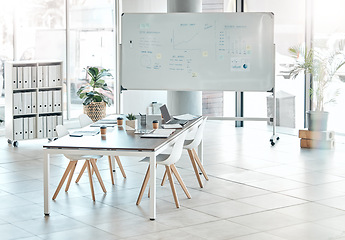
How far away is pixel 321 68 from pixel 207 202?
455 cm

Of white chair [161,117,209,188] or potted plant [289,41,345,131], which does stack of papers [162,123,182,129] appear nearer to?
white chair [161,117,209,188]

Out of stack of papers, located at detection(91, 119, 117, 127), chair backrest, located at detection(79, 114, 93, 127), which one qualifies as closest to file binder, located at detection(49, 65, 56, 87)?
chair backrest, located at detection(79, 114, 93, 127)

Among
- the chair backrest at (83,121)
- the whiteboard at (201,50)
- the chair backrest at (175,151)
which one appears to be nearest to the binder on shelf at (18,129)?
the whiteboard at (201,50)

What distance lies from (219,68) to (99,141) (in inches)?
165

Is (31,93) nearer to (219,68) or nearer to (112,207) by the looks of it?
(219,68)

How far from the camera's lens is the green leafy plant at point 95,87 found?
1134cm

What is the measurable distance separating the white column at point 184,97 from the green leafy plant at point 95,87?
4.06 feet

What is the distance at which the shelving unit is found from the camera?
9.84 m

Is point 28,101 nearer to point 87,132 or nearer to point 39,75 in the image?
point 39,75

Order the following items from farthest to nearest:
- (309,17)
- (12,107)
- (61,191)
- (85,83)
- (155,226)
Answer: (85,83) < (309,17) < (12,107) < (61,191) < (155,226)

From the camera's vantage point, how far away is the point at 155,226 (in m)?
5.69

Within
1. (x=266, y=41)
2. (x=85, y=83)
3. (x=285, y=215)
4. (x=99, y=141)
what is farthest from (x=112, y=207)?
(x=85, y=83)

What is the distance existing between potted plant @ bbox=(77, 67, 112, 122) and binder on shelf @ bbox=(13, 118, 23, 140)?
1.64m

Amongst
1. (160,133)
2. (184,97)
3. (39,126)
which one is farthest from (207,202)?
(184,97)
